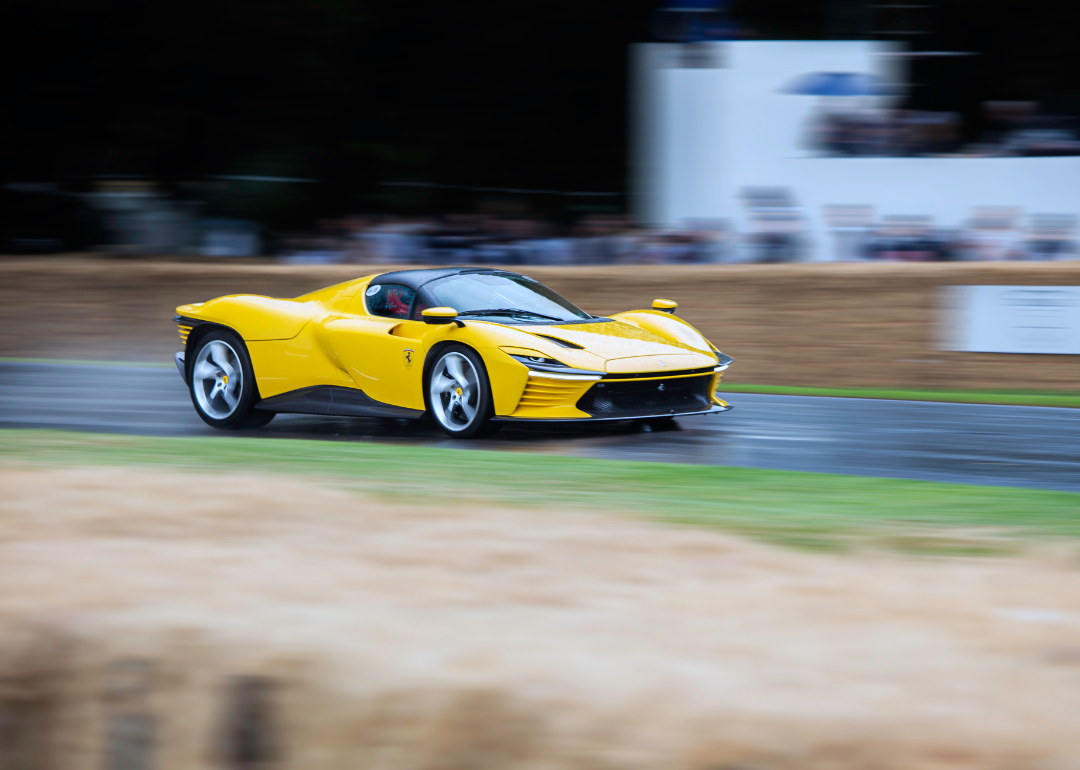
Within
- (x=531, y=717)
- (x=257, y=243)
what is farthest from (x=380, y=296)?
(x=257, y=243)

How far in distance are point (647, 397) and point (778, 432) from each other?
1.25m

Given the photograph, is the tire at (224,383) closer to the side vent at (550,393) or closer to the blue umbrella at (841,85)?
the side vent at (550,393)

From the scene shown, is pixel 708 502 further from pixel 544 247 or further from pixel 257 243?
Result: pixel 257 243

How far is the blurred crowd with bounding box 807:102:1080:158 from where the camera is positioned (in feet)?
52.9

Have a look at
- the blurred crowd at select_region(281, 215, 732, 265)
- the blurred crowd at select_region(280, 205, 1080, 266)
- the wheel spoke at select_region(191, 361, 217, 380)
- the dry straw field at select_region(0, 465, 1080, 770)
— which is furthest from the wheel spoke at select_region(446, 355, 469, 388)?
the blurred crowd at select_region(281, 215, 732, 265)

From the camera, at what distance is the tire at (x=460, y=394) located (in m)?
8.08

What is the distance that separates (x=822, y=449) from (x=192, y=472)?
4.02 meters

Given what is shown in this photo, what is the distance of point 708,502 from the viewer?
5.47 m

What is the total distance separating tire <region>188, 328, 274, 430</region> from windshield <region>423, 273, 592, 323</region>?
1508 millimetres

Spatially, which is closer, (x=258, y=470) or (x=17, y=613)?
(x=17, y=613)

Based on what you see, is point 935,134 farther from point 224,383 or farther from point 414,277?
point 224,383

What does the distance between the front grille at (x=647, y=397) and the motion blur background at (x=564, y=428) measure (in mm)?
272

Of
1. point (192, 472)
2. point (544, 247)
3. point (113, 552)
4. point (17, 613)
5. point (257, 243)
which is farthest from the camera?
point (257, 243)

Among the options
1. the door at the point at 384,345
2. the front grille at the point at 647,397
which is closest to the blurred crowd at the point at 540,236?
the front grille at the point at 647,397
